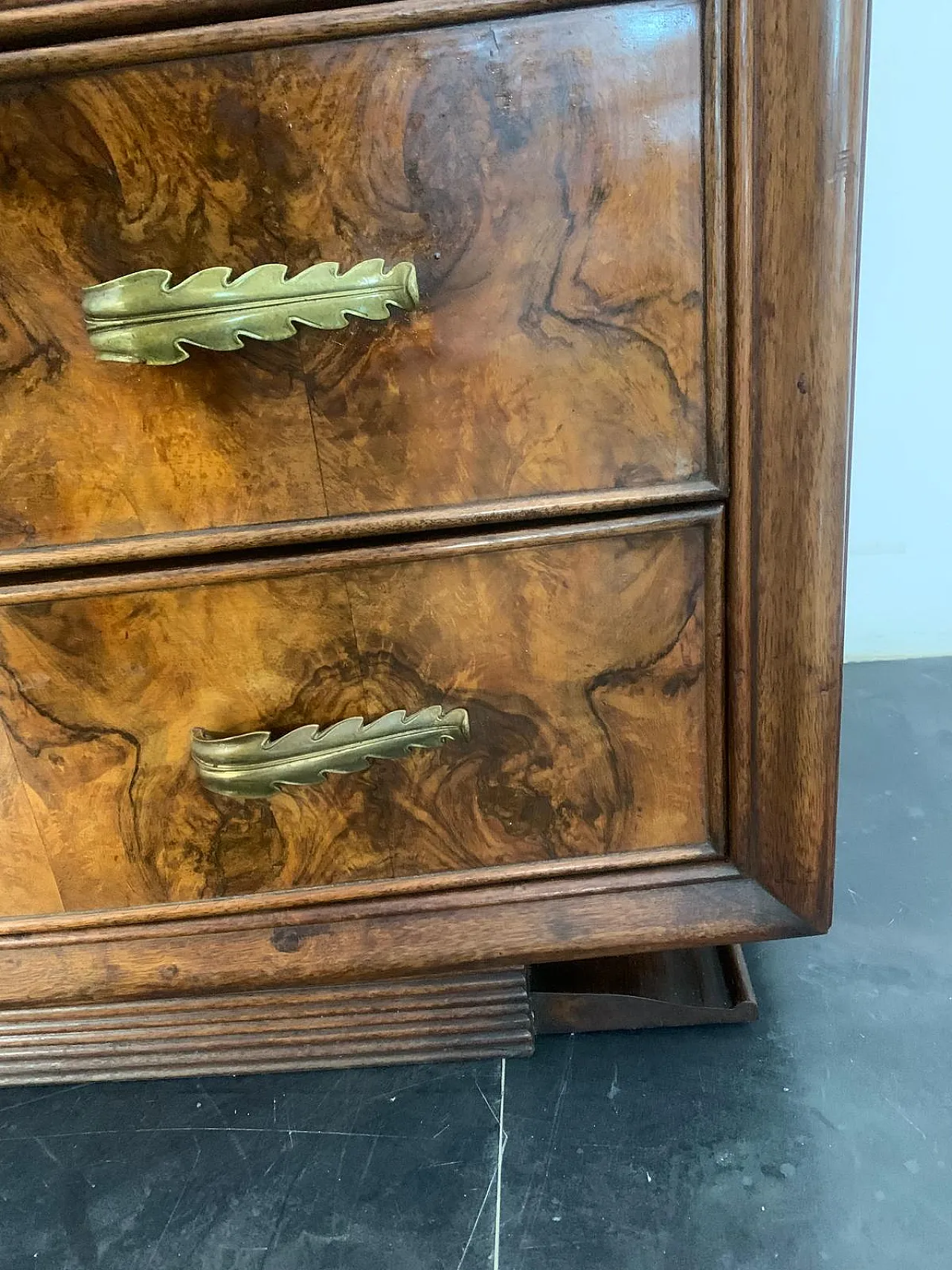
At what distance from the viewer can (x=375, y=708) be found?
1.74ft

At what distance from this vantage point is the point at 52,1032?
62cm

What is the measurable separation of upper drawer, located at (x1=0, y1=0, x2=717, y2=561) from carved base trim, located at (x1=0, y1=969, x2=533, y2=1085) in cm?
31

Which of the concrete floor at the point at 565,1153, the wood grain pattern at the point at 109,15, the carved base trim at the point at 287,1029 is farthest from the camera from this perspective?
the carved base trim at the point at 287,1029

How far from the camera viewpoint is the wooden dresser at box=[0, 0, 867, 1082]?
417mm

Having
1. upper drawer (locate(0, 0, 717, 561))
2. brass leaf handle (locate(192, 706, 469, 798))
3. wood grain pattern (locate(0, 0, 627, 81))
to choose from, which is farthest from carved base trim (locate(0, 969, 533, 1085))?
wood grain pattern (locate(0, 0, 627, 81))

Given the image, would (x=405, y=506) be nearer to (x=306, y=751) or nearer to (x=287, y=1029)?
(x=306, y=751)

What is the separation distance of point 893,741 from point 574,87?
2.17ft

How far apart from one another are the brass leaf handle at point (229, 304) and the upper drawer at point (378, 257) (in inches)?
0.8

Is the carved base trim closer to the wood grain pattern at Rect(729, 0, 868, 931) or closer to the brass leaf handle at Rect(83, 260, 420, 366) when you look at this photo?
the wood grain pattern at Rect(729, 0, 868, 931)

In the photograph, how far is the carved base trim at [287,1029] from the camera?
2.00 ft

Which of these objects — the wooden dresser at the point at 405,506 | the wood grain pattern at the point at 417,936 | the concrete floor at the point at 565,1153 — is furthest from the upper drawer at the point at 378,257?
the concrete floor at the point at 565,1153

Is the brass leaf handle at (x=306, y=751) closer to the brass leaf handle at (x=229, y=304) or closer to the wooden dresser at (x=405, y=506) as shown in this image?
the wooden dresser at (x=405, y=506)

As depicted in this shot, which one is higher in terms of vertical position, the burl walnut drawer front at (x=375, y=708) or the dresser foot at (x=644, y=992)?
the burl walnut drawer front at (x=375, y=708)

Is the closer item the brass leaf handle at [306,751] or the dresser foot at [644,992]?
the brass leaf handle at [306,751]
